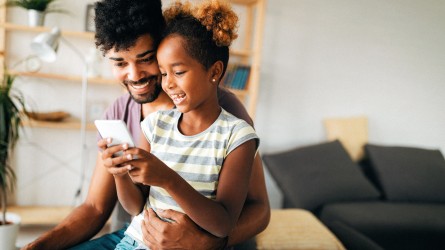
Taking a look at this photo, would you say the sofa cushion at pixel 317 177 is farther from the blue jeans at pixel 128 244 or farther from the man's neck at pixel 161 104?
the blue jeans at pixel 128 244

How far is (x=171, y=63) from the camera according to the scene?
1.11m

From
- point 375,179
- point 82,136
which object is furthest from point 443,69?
point 82,136

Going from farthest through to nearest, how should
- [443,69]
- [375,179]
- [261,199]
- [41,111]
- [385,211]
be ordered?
[443,69]
[375,179]
[41,111]
[385,211]
[261,199]

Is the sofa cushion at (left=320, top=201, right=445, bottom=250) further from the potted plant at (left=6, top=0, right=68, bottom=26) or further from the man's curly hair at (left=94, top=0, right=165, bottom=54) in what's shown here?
the potted plant at (left=6, top=0, right=68, bottom=26)

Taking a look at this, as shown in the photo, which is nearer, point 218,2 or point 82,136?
point 218,2

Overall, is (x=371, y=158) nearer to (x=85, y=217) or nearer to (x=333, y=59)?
(x=333, y=59)

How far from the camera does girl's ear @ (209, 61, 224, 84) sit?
1184mm

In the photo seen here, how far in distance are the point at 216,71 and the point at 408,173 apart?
2.82 m

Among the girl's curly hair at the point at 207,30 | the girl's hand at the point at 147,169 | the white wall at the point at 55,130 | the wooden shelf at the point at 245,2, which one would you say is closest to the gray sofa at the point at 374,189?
the wooden shelf at the point at 245,2

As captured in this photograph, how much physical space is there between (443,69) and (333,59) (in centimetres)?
127

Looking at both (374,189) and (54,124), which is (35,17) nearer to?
(54,124)

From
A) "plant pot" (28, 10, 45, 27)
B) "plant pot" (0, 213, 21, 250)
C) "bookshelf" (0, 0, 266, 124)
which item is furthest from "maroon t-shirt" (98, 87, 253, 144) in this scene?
"plant pot" (28, 10, 45, 27)

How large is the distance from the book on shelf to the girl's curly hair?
2.09 meters

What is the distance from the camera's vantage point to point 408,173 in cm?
346
